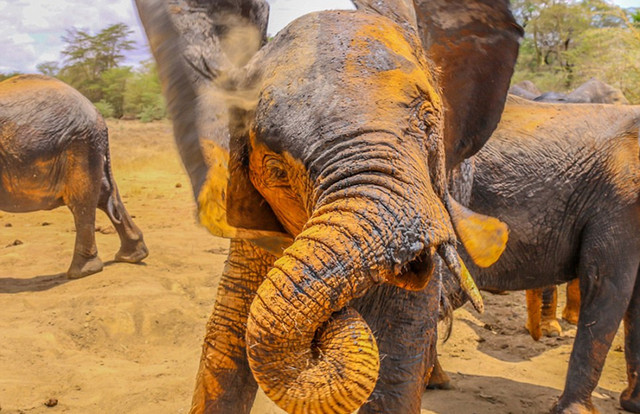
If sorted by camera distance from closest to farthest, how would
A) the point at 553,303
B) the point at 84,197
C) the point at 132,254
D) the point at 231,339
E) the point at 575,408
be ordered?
the point at 231,339 < the point at 575,408 < the point at 553,303 < the point at 84,197 < the point at 132,254

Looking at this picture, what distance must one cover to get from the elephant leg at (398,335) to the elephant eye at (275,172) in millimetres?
459

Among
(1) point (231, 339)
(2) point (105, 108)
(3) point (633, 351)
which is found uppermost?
(2) point (105, 108)

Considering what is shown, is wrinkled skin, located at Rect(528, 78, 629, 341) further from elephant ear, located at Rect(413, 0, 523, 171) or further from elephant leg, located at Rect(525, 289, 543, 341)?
elephant ear, located at Rect(413, 0, 523, 171)

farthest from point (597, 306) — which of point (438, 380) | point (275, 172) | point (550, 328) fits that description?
point (275, 172)

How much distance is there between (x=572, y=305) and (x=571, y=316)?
11cm

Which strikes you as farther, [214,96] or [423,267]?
[214,96]

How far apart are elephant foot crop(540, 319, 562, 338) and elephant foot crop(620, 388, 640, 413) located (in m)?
1.44

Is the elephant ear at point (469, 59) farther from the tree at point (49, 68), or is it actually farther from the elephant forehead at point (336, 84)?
the tree at point (49, 68)

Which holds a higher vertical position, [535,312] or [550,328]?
[535,312]

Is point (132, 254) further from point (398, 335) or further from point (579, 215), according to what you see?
point (398, 335)

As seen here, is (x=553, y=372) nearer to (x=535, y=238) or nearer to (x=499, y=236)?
(x=535, y=238)

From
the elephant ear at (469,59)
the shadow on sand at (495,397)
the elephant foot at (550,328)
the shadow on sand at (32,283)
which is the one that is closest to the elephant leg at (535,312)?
the elephant foot at (550,328)

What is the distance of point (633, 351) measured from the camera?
14.2 feet

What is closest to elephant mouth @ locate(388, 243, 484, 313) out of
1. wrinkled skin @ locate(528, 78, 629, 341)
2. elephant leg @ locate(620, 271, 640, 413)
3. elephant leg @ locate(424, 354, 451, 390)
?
elephant leg @ locate(424, 354, 451, 390)
